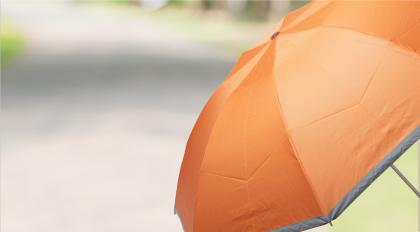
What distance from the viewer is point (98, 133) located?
8.41 m

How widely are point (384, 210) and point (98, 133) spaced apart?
12.2ft

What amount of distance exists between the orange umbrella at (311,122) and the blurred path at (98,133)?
2198 mm

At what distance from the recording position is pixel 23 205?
6082mm

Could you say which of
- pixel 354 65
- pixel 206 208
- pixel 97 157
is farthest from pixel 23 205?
pixel 354 65

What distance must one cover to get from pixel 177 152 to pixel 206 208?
4106 mm

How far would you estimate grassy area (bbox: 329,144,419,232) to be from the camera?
5.31 meters

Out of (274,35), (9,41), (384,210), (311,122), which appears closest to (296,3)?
(9,41)

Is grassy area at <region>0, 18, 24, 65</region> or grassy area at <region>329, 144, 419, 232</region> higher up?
grassy area at <region>0, 18, 24, 65</region>

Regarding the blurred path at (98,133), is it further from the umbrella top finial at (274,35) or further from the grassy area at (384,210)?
the umbrella top finial at (274,35)

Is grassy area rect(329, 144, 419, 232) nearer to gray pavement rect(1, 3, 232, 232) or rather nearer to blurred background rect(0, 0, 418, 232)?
blurred background rect(0, 0, 418, 232)

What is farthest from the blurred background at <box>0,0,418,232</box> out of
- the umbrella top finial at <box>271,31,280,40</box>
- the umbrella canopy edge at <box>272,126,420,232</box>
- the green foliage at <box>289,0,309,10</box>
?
the green foliage at <box>289,0,309,10</box>

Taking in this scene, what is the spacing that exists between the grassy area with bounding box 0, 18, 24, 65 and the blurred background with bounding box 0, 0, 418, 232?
61 millimetres

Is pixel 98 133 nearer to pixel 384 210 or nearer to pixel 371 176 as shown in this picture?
pixel 384 210

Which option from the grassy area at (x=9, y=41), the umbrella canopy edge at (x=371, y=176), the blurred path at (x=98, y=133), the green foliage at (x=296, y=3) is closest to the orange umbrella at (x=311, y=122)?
the umbrella canopy edge at (x=371, y=176)
